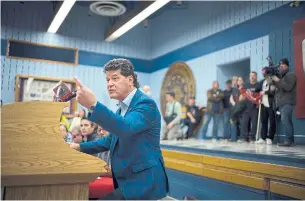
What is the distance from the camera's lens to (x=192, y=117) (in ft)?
22.8

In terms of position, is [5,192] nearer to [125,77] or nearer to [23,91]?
[125,77]

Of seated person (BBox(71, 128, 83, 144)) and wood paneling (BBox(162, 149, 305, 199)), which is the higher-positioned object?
seated person (BBox(71, 128, 83, 144))

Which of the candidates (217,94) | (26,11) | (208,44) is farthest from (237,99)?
(26,11)

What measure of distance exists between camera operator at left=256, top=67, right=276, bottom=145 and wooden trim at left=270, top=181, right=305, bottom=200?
211cm

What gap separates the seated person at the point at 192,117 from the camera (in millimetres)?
6941

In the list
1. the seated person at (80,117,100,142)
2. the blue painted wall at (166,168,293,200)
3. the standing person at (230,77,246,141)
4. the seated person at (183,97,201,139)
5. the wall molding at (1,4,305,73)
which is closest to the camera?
the blue painted wall at (166,168,293,200)

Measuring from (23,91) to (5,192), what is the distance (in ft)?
23.9

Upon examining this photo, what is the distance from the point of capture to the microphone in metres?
1.39

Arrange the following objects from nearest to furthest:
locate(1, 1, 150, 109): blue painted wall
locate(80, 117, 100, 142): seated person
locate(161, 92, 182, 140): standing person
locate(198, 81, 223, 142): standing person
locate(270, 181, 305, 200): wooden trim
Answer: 1. locate(270, 181, 305, 200): wooden trim
2. locate(80, 117, 100, 142): seated person
3. locate(198, 81, 223, 142): standing person
4. locate(161, 92, 182, 140): standing person
5. locate(1, 1, 150, 109): blue painted wall

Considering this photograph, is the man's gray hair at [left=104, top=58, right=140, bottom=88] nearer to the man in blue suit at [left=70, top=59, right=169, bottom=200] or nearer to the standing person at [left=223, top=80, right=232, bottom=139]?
the man in blue suit at [left=70, top=59, right=169, bottom=200]

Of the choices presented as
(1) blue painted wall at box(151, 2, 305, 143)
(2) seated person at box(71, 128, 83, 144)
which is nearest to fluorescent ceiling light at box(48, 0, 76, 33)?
(1) blue painted wall at box(151, 2, 305, 143)

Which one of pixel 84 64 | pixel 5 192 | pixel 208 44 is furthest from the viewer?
pixel 84 64

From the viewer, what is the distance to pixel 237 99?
5535 millimetres

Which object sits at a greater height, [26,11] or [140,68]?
Answer: [26,11]
